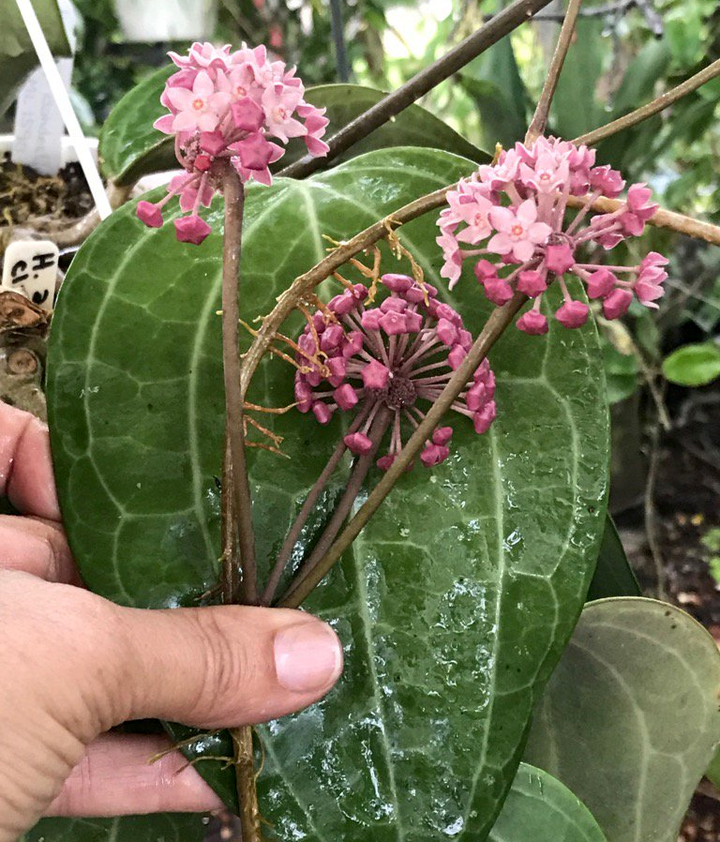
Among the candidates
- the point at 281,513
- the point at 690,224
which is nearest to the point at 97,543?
the point at 281,513

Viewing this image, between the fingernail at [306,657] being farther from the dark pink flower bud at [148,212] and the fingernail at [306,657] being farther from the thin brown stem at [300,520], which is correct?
the dark pink flower bud at [148,212]

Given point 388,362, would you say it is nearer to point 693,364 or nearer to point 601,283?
point 601,283

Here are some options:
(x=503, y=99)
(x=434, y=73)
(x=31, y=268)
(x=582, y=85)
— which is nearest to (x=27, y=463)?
(x=31, y=268)

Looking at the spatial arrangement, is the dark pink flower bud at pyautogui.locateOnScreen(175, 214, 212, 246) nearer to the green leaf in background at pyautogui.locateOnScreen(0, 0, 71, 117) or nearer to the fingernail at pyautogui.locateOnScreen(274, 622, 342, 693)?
the fingernail at pyautogui.locateOnScreen(274, 622, 342, 693)

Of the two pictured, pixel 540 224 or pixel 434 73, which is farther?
pixel 434 73

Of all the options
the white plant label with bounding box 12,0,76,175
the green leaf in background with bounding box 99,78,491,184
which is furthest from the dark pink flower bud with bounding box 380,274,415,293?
the white plant label with bounding box 12,0,76,175

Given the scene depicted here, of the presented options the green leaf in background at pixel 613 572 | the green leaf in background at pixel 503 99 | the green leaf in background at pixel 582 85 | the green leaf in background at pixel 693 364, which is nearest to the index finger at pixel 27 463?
the green leaf in background at pixel 613 572

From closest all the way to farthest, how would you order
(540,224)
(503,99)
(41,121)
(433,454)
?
(540,224) < (433,454) < (41,121) < (503,99)
